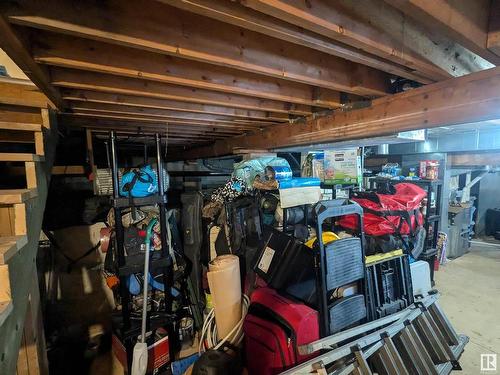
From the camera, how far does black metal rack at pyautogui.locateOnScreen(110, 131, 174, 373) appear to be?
1997 mm

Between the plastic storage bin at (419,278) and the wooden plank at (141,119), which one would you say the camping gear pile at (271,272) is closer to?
the plastic storage bin at (419,278)

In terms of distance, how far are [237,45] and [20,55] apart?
0.94m

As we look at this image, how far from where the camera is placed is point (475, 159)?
179 inches

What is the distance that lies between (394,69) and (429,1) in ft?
1.87

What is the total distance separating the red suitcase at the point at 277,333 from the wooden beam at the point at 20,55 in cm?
194

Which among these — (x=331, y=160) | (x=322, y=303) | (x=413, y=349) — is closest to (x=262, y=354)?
(x=322, y=303)

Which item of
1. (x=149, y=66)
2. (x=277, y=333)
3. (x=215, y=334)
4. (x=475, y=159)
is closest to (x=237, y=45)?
(x=149, y=66)

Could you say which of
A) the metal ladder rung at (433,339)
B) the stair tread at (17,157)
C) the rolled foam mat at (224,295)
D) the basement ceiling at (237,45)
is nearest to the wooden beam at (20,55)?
the basement ceiling at (237,45)

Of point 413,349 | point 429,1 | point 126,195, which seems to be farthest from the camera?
point 126,195

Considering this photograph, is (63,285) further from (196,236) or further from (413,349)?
(413,349)

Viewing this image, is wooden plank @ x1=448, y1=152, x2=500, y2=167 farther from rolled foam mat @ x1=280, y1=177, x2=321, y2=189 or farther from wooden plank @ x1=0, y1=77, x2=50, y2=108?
wooden plank @ x1=0, y1=77, x2=50, y2=108

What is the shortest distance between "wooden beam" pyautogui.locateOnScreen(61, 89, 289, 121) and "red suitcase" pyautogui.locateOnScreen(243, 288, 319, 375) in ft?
5.14

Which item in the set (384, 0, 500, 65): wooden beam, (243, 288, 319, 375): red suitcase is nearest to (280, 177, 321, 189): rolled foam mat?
A: (243, 288, 319, 375): red suitcase

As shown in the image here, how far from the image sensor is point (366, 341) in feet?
5.86
